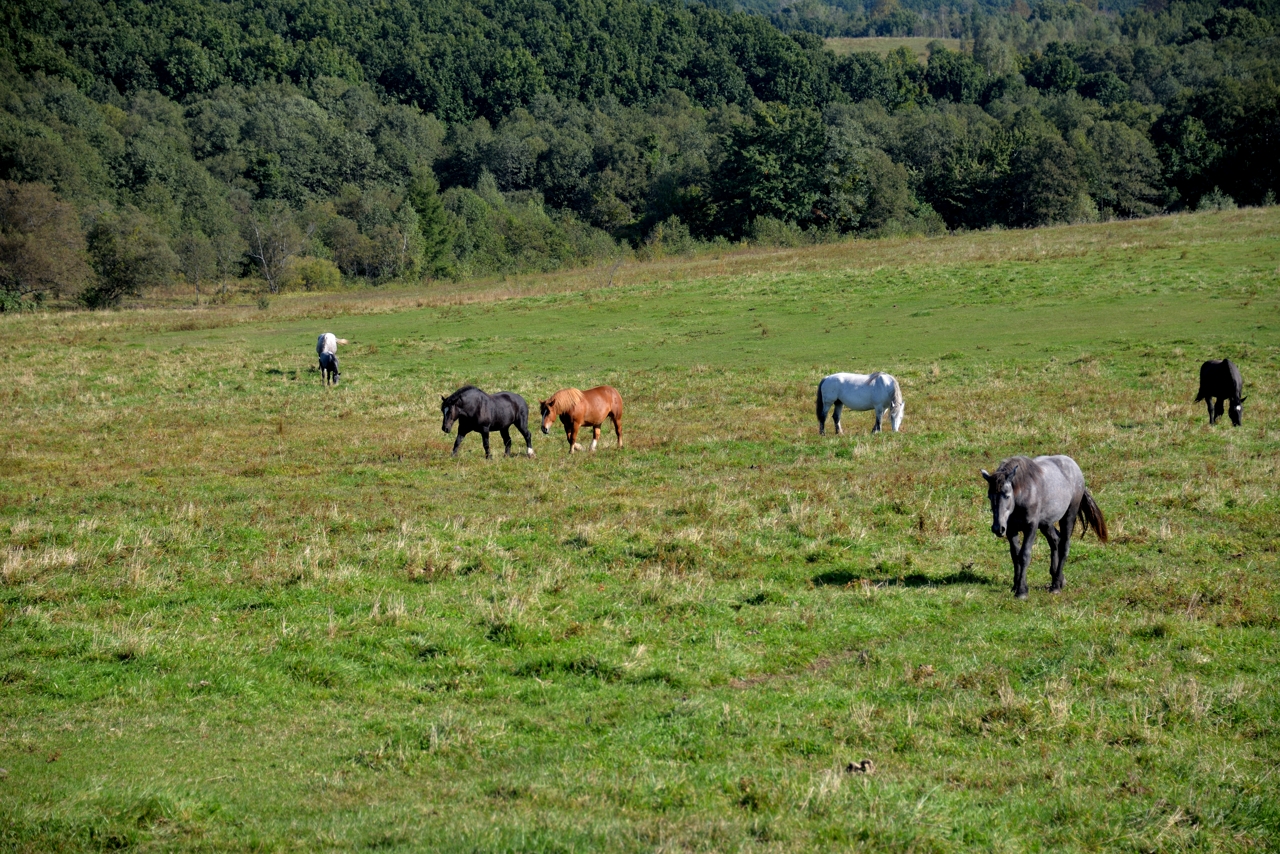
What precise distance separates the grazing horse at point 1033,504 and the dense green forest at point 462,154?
7040 cm

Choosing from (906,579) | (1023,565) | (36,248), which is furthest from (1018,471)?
(36,248)

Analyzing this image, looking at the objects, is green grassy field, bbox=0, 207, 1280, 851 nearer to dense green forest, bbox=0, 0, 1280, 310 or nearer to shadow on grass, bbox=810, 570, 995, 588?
shadow on grass, bbox=810, 570, 995, 588

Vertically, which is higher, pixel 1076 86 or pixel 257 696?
pixel 1076 86

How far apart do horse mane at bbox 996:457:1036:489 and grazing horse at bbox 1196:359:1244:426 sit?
46.7 feet

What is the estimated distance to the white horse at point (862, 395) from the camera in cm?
2575

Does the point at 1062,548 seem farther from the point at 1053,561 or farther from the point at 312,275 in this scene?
the point at 312,275

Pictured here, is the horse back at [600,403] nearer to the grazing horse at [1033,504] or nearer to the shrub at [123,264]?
the grazing horse at [1033,504]

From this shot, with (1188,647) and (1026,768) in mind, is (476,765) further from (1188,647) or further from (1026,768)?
(1188,647)

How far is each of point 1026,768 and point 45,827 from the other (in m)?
7.00

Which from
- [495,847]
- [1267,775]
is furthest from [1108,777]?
[495,847]

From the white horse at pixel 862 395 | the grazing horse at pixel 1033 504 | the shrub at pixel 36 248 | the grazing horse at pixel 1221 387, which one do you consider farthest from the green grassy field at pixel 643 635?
the shrub at pixel 36 248

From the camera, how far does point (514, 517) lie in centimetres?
1752

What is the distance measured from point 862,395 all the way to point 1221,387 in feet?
27.1

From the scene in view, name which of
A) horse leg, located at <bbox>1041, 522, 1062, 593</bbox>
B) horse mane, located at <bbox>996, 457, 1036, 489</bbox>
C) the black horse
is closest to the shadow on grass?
horse leg, located at <bbox>1041, 522, 1062, 593</bbox>
